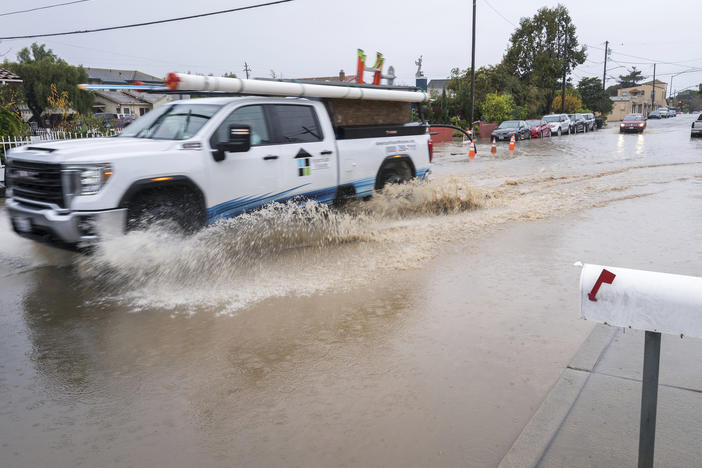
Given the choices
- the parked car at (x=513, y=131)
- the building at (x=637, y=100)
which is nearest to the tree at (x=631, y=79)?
the building at (x=637, y=100)

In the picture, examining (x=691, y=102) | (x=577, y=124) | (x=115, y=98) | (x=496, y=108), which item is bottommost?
(x=577, y=124)

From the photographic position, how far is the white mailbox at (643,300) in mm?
1962

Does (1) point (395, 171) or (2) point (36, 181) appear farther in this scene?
(1) point (395, 171)

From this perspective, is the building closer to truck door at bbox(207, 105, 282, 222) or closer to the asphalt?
truck door at bbox(207, 105, 282, 222)

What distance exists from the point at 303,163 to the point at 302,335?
10.3 feet

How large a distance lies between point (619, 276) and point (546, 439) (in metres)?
1.22

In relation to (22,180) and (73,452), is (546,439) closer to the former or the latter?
(73,452)

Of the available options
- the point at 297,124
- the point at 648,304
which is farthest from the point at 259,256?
the point at 648,304

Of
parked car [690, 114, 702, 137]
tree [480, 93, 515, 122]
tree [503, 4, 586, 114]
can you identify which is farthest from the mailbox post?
tree [503, 4, 586, 114]

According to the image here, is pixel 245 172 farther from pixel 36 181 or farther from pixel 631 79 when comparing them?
pixel 631 79

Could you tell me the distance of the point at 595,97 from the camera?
70.2m

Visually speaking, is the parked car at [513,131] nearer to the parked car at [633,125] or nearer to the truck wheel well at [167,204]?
the parked car at [633,125]

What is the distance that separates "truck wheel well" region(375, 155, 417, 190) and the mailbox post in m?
6.34

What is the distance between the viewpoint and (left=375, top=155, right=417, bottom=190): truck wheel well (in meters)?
8.44
